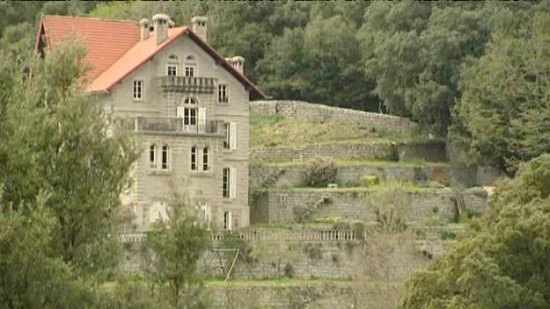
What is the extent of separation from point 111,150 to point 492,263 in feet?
44.1

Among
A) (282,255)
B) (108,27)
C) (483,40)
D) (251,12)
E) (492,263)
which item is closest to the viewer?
(492,263)

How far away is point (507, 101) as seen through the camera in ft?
252

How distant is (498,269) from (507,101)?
84.0 feet

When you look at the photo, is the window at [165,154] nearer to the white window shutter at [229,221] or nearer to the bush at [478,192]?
the white window shutter at [229,221]

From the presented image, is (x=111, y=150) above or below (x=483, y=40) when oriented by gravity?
below

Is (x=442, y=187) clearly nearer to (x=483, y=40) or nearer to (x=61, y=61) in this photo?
(x=483, y=40)

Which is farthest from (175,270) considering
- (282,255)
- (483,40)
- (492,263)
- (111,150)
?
(483,40)

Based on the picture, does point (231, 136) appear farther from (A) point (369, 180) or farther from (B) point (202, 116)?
(A) point (369, 180)

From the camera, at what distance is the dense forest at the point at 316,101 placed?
40.2 metres

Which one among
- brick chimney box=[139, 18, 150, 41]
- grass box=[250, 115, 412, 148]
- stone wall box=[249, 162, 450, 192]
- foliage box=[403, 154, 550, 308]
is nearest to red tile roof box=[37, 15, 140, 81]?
brick chimney box=[139, 18, 150, 41]

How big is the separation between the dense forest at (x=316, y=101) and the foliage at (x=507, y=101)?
0.07 metres

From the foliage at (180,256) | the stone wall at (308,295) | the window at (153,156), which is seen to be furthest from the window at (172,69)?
the foliage at (180,256)

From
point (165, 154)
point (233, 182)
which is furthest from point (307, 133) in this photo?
point (165, 154)

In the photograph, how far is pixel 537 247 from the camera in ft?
173
